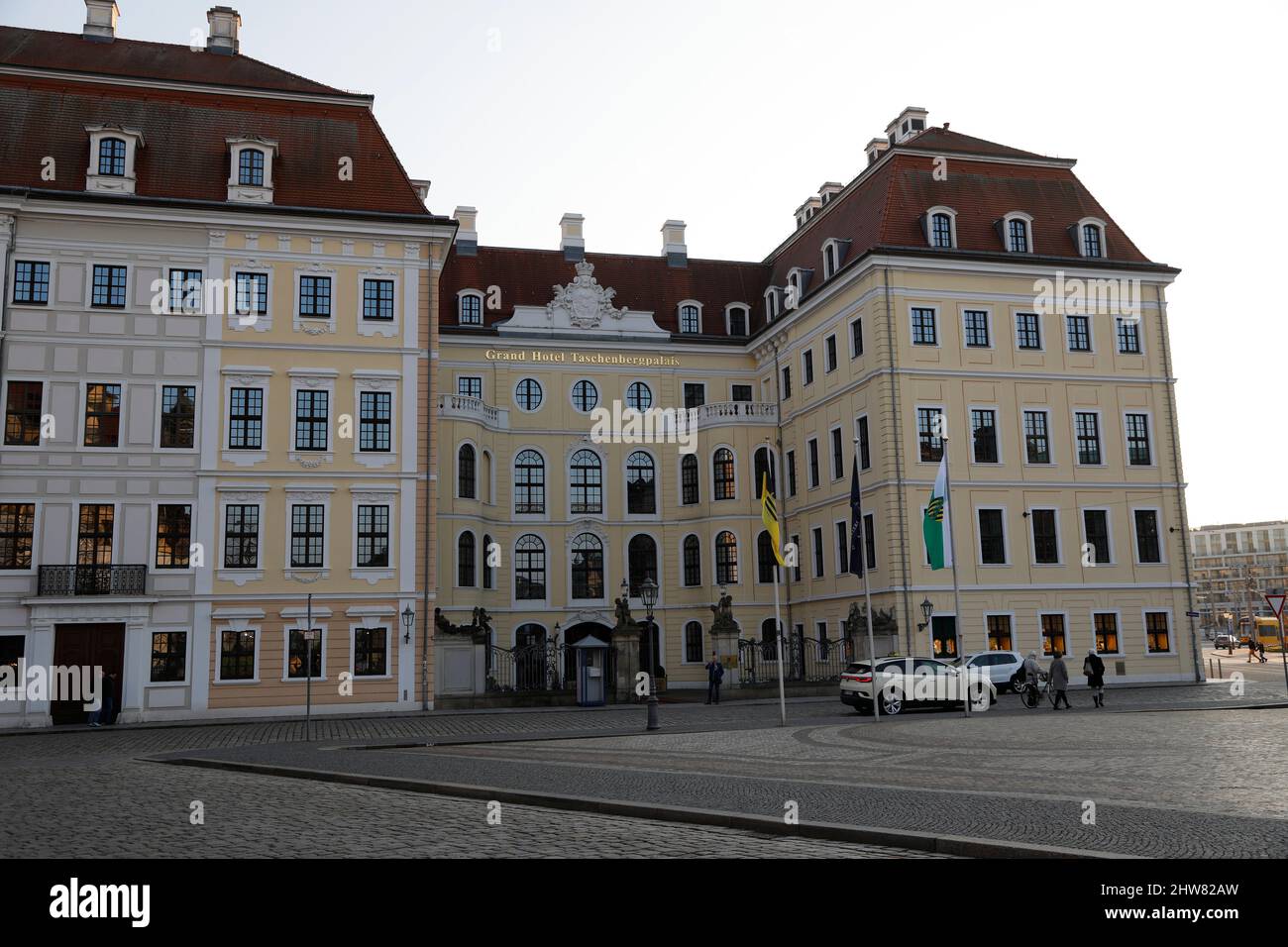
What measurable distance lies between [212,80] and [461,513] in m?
18.4

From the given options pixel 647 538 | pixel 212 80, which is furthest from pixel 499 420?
pixel 212 80

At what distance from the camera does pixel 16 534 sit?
34.7 meters

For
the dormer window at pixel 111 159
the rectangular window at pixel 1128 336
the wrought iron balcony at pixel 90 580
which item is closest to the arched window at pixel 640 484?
the rectangular window at pixel 1128 336

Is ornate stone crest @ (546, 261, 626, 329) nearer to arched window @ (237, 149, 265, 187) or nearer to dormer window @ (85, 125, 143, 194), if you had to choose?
arched window @ (237, 149, 265, 187)

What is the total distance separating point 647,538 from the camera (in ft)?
170

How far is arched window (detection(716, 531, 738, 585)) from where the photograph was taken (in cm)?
5028

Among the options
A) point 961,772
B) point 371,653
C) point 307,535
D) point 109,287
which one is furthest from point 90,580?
point 961,772

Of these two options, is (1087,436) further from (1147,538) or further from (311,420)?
(311,420)

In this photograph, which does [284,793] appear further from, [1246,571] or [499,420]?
[1246,571]

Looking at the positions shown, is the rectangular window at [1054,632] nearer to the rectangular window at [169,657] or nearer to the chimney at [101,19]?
the rectangular window at [169,657]

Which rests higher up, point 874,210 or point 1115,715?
point 874,210

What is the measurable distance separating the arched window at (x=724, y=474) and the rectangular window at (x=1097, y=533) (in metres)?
14.6

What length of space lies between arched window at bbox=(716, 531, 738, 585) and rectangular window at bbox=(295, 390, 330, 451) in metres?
19.5

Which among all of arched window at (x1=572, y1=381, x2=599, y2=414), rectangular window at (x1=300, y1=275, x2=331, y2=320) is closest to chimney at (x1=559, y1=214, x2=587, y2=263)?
arched window at (x1=572, y1=381, x2=599, y2=414)
